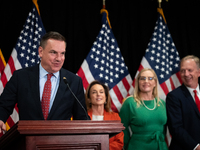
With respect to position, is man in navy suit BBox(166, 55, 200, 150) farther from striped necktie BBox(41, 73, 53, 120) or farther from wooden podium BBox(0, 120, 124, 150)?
wooden podium BBox(0, 120, 124, 150)

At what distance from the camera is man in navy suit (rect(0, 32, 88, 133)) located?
73.5 inches

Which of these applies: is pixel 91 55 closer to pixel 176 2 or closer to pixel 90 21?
pixel 90 21

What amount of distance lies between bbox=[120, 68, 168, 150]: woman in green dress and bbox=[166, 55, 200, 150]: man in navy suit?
0.13 metres

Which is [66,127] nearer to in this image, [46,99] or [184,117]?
[46,99]

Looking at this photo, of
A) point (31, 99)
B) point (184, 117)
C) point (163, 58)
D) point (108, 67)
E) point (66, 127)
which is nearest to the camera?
point (66, 127)

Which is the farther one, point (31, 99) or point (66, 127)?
point (31, 99)

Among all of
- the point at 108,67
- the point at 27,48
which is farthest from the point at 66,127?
the point at 108,67

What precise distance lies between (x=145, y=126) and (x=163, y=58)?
147cm

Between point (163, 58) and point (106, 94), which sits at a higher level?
Answer: point (163, 58)

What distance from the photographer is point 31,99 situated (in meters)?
1.88

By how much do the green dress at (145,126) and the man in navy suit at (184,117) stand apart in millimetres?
119

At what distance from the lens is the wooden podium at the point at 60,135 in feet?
3.88

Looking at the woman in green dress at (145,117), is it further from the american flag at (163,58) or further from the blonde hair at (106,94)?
the american flag at (163,58)

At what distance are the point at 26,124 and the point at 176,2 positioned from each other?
13.4ft
